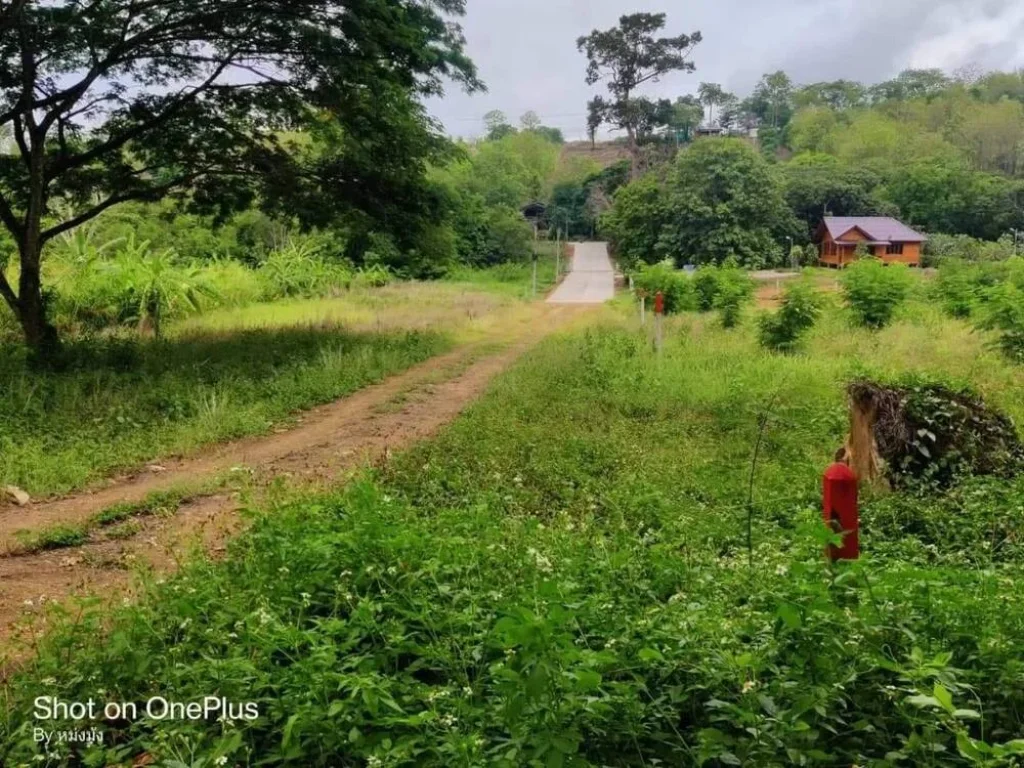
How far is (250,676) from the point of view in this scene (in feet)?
8.72

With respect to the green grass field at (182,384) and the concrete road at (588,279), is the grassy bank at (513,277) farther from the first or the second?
the green grass field at (182,384)

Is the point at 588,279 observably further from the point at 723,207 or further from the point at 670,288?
the point at 670,288

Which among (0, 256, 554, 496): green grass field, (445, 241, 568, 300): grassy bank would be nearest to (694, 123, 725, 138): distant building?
(445, 241, 568, 300): grassy bank

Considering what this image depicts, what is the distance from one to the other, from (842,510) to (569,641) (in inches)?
58.2

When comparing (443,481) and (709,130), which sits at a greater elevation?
(709,130)

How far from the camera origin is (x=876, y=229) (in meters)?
40.2

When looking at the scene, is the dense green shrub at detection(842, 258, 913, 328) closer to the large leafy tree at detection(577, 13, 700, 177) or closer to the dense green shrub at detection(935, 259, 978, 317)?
the dense green shrub at detection(935, 259, 978, 317)

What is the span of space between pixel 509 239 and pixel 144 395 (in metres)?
38.9

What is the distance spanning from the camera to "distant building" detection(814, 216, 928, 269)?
1548 inches

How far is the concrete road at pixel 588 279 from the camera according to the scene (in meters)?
32.5

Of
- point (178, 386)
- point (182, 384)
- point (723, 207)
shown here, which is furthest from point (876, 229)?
point (178, 386)

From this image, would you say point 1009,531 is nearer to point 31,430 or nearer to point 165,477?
point 165,477

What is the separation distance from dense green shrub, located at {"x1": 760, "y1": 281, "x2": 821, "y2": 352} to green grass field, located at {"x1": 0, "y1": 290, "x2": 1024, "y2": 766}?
9260 millimetres

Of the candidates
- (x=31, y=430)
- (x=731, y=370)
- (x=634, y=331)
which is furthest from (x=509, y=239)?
(x=31, y=430)
